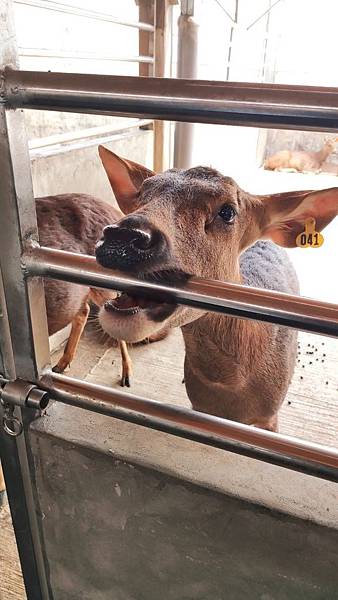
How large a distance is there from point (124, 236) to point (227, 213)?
19.7 inches

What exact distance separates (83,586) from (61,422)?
515 mm

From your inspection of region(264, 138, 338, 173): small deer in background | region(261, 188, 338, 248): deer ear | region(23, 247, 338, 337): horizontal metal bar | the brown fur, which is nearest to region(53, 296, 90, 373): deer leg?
the brown fur

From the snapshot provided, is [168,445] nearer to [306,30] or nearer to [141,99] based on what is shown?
[141,99]

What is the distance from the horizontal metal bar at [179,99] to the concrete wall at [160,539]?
2.15 feet

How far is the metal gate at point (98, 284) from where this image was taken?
0.72m

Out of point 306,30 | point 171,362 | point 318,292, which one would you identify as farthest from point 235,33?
point 171,362

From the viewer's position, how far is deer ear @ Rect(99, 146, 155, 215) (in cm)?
157

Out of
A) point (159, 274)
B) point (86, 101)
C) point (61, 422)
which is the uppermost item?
point (86, 101)

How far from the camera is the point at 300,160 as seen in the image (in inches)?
406

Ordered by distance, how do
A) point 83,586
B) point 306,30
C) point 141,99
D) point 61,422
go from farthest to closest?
1. point 306,30
2. point 83,586
3. point 61,422
4. point 141,99

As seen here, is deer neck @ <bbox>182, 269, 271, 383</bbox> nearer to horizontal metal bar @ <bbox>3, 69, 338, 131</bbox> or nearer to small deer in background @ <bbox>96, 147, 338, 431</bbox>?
small deer in background @ <bbox>96, 147, 338, 431</bbox>

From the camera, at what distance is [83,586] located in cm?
127

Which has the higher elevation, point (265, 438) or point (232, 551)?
point (265, 438)

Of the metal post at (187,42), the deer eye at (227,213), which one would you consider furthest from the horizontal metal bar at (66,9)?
the deer eye at (227,213)
